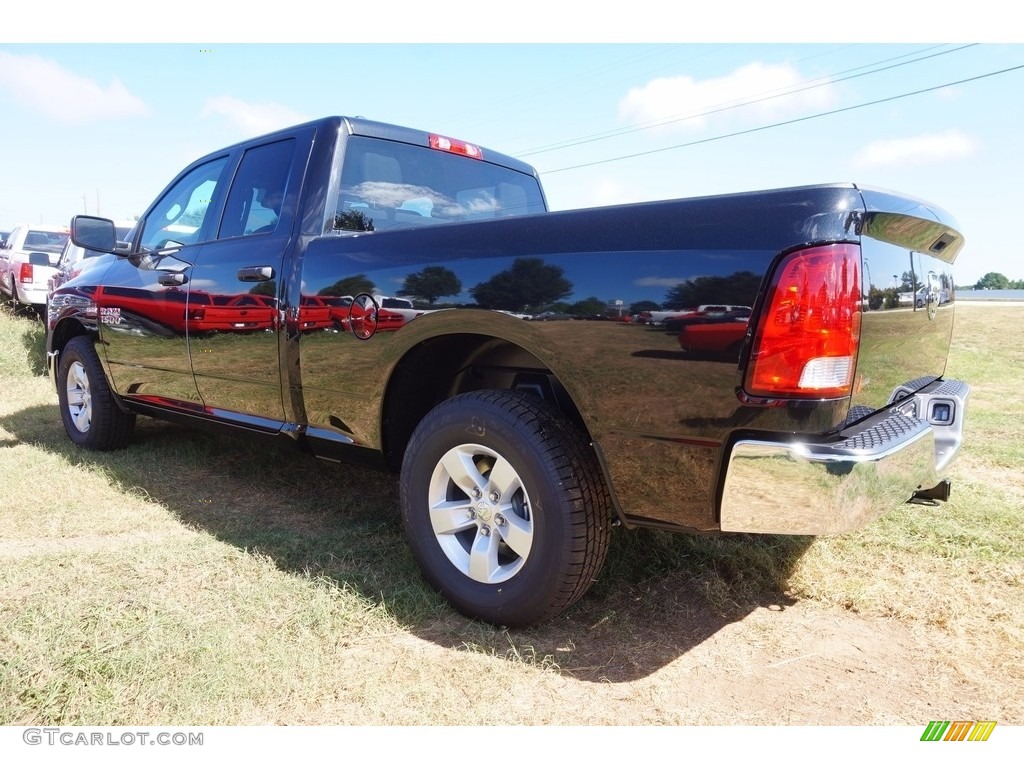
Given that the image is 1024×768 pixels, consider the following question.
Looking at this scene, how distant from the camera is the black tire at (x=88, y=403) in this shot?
15.4 feet

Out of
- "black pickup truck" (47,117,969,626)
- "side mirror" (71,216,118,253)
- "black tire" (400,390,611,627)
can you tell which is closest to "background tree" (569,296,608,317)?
"black pickup truck" (47,117,969,626)

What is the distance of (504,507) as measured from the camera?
2441 millimetres

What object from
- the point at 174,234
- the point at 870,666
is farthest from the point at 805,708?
the point at 174,234

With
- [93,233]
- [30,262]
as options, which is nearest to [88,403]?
[93,233]

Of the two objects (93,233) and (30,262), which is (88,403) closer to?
(93,233)

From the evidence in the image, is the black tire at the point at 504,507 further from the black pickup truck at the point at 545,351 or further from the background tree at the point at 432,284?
the background tree at the point at 432,284

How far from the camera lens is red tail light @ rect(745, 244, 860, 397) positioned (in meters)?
1.82

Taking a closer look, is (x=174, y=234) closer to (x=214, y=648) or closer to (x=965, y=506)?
(x=214, y=648)

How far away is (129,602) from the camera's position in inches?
103

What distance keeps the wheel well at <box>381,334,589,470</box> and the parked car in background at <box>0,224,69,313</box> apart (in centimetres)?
1047

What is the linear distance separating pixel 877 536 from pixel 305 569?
8.34 feet

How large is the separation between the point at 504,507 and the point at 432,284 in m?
0.83

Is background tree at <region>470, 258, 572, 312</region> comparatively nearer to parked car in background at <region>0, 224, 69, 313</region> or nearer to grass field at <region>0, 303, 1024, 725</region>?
grass field at <region>0, 303, 1024, 725</region>

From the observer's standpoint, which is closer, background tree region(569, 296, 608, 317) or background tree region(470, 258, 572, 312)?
background tree region(569, 296, 608, 317)
